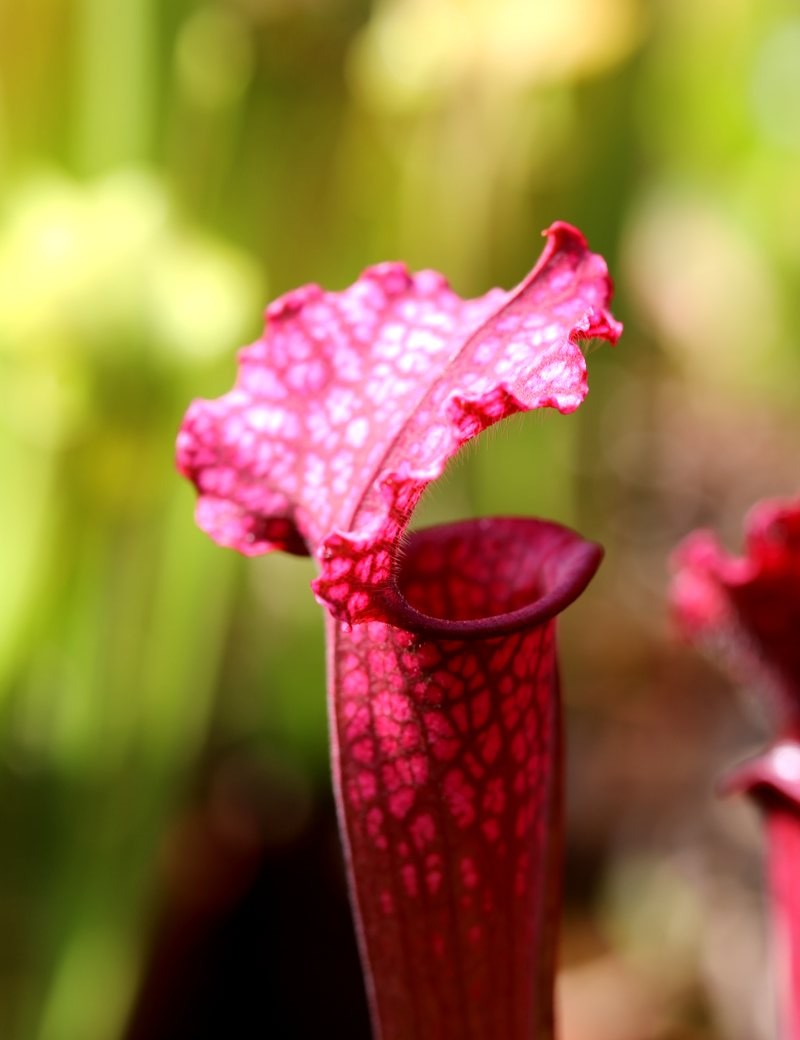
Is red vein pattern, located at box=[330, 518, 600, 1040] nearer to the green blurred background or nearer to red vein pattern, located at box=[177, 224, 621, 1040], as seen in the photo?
red vein pattern, located at box=[177, 224, 621, 1040]

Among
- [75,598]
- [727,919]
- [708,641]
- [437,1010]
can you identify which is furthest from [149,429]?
[727,919]

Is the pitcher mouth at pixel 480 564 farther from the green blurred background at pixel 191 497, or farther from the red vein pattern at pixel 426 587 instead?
the green blurred background at pixel 191 497

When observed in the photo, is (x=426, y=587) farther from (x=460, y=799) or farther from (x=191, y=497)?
(x=191, y=497)

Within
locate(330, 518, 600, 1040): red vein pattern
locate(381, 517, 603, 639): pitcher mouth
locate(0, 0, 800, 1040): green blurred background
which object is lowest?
locate(330, 518, 600, 1040): red vein pattern

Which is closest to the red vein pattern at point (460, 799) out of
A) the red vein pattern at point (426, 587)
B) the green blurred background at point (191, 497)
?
the red vein pattern at point (426, 587)

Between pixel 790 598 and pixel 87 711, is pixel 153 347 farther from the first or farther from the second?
pixel 790 598

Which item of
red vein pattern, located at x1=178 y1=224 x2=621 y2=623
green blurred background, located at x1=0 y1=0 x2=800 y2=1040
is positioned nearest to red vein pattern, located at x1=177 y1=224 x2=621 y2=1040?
red vein pattern, located at x1=178 y1=224 x2=621 y2=623
